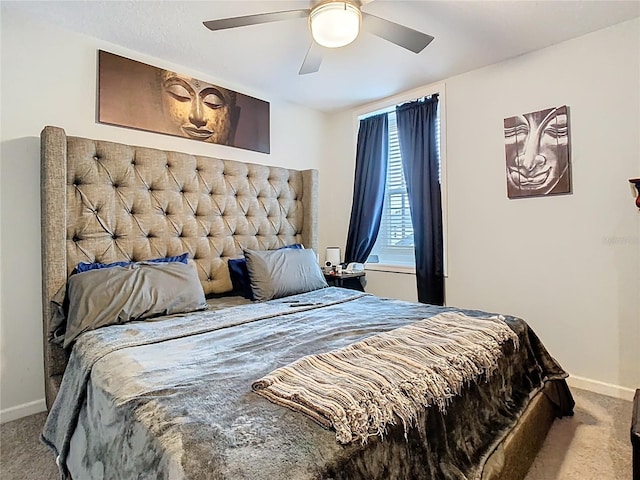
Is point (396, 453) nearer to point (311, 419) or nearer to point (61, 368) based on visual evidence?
point (311, 419)

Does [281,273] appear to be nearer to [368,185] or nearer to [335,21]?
[368,185]

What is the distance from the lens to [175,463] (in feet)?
2.52

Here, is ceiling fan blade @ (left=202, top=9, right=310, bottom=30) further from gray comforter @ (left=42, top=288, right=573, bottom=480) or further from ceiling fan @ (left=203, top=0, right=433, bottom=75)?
gray comforter @ (left=42, top=288, right=573, bottom=480)

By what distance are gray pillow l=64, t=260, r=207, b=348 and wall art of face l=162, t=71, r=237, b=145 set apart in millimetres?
1177

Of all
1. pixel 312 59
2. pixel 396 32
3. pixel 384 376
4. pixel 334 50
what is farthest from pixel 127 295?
pixel 334 50

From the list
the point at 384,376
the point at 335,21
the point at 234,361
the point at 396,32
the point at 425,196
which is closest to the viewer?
the point at 384,376

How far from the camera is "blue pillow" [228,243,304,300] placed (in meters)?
2.61

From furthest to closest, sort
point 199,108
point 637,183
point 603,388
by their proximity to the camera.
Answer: point 199,108 → point 603,388 → point 637,183

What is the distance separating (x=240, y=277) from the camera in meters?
2.65

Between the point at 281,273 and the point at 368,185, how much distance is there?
1.44 metres

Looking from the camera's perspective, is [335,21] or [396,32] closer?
[335,21]

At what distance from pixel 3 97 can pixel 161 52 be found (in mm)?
973

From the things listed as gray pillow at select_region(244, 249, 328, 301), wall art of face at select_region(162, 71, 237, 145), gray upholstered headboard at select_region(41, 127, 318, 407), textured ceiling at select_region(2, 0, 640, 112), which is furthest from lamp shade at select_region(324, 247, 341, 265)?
textured ceiling at select_region(2, 0, 640, 112)

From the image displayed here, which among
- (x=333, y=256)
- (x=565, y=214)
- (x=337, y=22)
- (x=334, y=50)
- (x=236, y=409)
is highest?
(x=334, y=50)
